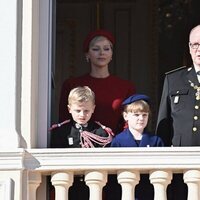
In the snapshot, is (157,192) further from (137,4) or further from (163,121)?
(137,4)

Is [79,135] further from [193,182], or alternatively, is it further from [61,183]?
[193,182]

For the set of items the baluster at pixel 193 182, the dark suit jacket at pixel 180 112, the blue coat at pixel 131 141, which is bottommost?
the baluster at pixel 193 182

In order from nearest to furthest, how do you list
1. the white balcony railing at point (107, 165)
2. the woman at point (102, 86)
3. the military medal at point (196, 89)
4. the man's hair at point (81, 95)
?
the white balcony railing at point (107, 165) < the man's hair at point (81, 95) < the military medal at point (196, 89) < the woman at point (102, 86)

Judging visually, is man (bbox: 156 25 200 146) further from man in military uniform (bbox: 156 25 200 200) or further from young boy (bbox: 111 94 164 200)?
young boy (bbox: 111 94 164 200)

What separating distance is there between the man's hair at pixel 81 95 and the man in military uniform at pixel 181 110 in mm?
525

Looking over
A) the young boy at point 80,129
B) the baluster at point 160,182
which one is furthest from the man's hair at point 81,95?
the baluster at point 160,182

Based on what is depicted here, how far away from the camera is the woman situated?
7.96 meters

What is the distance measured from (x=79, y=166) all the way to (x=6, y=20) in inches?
41.4

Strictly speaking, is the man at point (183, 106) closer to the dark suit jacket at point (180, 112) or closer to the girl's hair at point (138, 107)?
the dark suit jacket at point (180, 112)

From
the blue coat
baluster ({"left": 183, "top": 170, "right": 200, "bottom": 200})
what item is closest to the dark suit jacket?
the blue coat

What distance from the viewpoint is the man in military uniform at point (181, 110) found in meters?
7.69

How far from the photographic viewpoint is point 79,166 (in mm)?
7473

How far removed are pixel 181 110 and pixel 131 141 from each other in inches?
15.8

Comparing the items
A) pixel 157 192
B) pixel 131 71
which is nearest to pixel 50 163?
pixel 157 192
